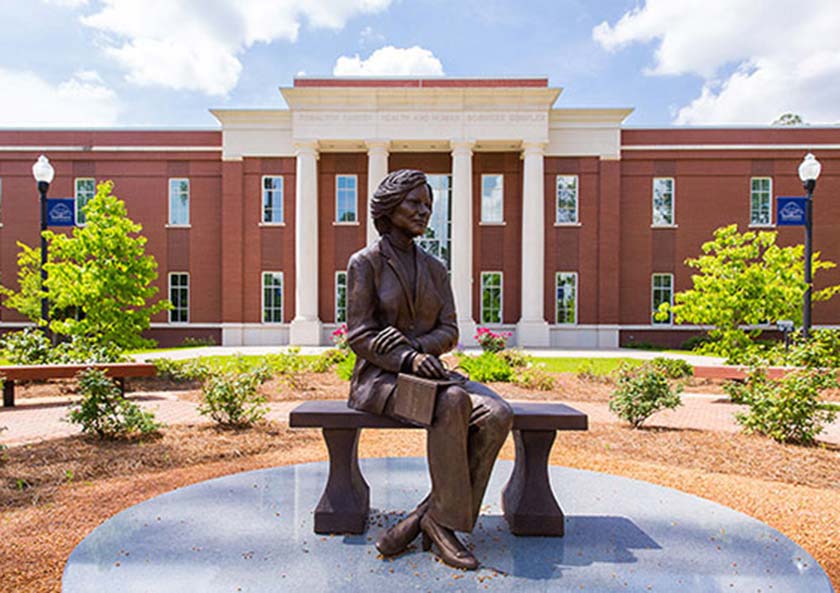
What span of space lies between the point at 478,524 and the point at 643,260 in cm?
2516

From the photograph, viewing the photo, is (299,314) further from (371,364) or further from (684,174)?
(371,364)

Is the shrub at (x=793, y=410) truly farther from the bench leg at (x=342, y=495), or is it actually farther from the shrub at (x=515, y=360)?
the shrub at (x=515, y=360)

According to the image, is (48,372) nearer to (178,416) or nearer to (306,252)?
(178,416)

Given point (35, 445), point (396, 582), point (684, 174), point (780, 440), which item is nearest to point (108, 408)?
point (35, 445)

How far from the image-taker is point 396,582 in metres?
3.19

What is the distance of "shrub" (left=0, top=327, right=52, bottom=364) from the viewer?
39.7 ft

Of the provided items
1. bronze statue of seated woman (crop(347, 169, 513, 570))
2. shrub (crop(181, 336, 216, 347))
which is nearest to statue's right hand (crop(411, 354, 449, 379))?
bronze statue of seated woman (crop(347, 169, 513, 570))

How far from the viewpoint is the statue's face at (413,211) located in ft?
12.9

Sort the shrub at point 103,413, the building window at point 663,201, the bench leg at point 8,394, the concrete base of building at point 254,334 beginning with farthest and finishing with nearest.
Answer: the building window at point 663,201, the concrete base of building at point 254,334, the bench leg at point 8,394, the shrub at point 103,413

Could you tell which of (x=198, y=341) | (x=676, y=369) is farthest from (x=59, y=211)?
(x=676, y=369)

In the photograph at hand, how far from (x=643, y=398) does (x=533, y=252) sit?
17.6m

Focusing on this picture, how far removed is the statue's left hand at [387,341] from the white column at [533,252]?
2216cm

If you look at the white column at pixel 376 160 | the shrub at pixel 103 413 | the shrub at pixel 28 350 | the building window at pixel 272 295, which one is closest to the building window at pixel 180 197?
the building window at pixel 272 295

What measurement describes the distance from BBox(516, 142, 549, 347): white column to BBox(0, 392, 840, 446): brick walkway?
1358cm
